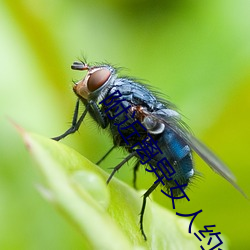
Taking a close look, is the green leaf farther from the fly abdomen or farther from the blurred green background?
the blurred green background

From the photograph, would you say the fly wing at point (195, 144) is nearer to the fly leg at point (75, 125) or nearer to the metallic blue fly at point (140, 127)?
the metallic blue fly at point (140, 127)

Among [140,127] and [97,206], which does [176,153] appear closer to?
[140,127]

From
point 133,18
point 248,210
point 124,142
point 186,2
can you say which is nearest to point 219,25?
point 186,2

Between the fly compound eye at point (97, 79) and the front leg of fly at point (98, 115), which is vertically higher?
the fly compound eye at point (97, 79)

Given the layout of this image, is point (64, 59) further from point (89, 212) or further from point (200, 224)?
point (89, 212)

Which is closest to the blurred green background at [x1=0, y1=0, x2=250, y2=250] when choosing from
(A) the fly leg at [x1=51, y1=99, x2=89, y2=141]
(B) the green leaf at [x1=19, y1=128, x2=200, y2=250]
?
(A) the fly leg at [x1=51, y1=99, x2=89, y2=141]

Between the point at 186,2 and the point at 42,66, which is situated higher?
the point at 186,2

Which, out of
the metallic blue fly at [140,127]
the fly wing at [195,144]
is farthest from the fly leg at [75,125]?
the fly wing at [195,144]

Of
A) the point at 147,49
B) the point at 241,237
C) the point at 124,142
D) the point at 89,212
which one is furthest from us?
the point at 147,49
